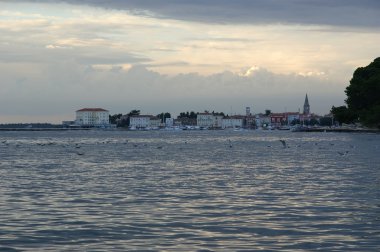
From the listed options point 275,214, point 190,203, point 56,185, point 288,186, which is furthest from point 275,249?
point 56,185

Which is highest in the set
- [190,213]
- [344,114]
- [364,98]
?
[364,98]

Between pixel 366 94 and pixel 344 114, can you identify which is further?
pixel 344 114

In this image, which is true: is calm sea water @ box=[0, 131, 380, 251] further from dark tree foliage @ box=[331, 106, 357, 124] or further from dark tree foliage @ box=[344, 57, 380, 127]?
dark tree foliage @ box=[331, 106, 357, 124]

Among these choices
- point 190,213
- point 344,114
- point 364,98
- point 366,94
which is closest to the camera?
point 190,213

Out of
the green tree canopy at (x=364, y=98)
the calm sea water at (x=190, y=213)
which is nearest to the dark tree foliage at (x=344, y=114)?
the green tree canopy at (x=364, y=98)

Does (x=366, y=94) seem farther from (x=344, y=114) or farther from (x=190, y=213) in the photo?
(x=190, y=213)

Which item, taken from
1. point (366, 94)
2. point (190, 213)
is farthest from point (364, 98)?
point (190, 213)

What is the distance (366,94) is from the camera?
432 feet

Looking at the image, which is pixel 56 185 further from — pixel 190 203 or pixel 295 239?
pixel 295 239

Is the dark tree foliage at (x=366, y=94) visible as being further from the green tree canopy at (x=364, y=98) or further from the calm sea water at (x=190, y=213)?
the calm sea water at (x=190, y=213)

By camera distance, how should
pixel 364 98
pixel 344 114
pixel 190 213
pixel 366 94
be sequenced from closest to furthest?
pixel 190 213
pixel 366 94
pixel 364 98
pixel 344 114

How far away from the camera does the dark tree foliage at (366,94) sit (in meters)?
128

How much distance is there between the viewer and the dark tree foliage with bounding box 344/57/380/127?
128375mm

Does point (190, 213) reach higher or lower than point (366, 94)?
lower
